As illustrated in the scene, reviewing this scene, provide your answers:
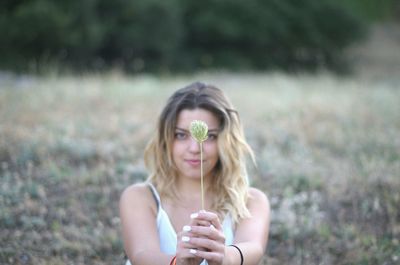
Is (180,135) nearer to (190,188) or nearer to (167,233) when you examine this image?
(190,188)

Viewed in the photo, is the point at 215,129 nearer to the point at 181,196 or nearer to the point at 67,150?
the point at 181,196

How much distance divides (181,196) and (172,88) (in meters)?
6.35

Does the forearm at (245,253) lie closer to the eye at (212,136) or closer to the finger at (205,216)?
the finger at (205,216)

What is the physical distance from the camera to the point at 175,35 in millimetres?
18125

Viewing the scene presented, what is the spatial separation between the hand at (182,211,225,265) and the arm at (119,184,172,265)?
0.92 feet

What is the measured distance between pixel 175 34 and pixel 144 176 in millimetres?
14417

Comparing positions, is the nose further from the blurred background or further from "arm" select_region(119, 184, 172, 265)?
the blurred background

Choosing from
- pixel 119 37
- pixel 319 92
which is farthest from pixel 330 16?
pixel 319 92

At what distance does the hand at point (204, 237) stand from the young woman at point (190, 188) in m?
0.30

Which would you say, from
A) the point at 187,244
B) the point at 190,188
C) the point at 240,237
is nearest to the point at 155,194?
the point at 190,188

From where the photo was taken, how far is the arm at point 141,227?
2.34 m

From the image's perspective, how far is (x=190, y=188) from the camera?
2740 millimetres

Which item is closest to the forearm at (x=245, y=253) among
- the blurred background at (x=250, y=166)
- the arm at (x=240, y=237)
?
the arm at (x=240, y=237)

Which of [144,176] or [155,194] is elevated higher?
[155,194]
